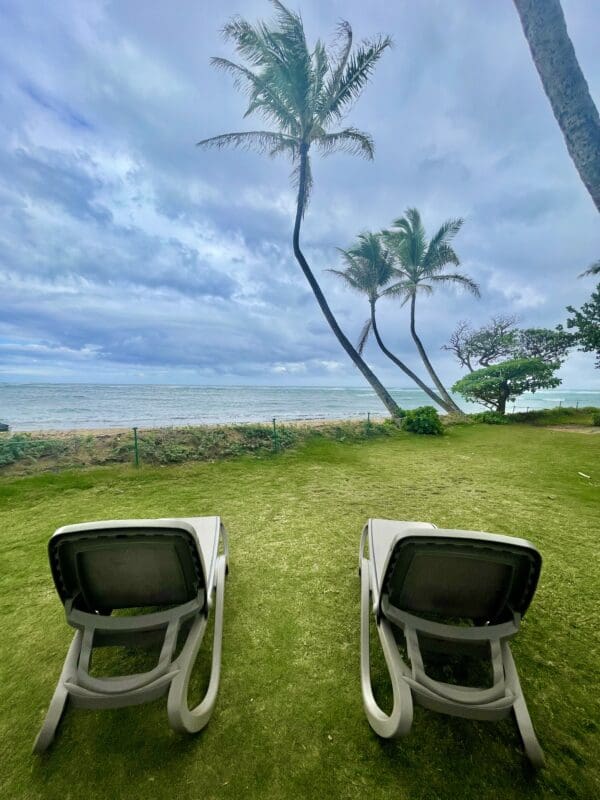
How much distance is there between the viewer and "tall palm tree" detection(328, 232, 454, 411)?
12914 millimetres

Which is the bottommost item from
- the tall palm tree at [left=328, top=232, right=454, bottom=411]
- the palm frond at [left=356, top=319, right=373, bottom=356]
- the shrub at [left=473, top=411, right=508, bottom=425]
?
the shrub at [left=473, top=411, right=508, bottom=425]

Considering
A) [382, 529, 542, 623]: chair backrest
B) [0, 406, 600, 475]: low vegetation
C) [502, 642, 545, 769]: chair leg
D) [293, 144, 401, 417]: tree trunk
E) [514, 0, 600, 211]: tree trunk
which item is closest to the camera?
[502, 642, 545, 769]: chair leg

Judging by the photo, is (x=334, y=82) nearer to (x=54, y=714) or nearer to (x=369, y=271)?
(x=369, y=271)

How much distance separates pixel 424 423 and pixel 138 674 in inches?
363

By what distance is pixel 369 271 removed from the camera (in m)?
13.2

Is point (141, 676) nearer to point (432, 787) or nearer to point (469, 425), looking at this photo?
point (432, 787)

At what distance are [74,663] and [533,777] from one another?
81.0 inches

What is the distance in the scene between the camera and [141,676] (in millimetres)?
1338

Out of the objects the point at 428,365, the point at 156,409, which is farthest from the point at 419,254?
the point at 156,409

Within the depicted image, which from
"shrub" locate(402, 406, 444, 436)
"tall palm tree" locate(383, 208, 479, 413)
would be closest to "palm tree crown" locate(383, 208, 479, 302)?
"tall palm tree" locate(383, 208, 479, 413)

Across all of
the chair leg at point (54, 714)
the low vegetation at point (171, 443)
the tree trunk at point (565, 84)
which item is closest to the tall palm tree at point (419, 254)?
the low vegetation at point (171, 443)

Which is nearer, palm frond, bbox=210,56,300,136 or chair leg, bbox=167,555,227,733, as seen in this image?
chair leg, bbox=167,555,227,733

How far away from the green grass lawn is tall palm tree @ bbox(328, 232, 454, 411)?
10.6 metres

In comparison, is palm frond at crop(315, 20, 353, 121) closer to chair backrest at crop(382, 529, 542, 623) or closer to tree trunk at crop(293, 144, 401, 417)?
tree trunk at crop(293, 144, 401, 417)
